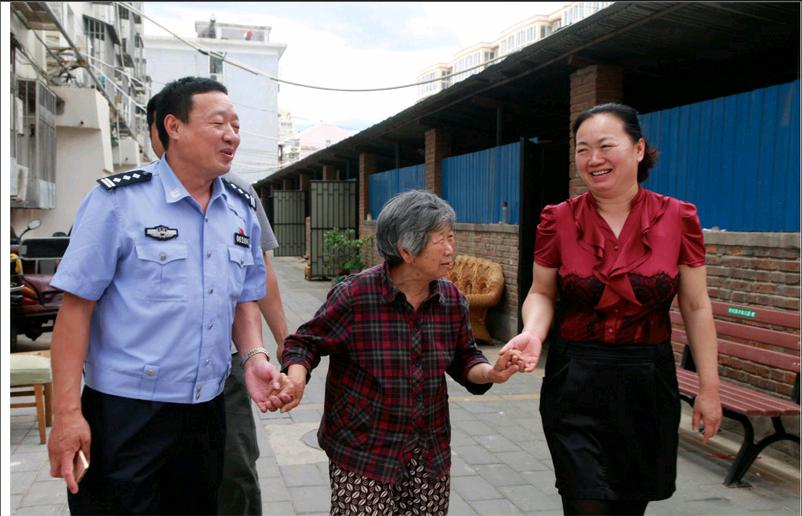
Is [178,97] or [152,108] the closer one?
[178,97]

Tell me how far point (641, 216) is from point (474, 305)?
7083 millimetres

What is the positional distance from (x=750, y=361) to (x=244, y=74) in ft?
88.8

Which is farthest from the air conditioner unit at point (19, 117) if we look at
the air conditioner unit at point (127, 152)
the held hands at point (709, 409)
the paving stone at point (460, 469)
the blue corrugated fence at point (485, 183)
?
the air conditioner unit at point (127, 152)

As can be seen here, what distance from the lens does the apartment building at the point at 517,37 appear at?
23.5 ft

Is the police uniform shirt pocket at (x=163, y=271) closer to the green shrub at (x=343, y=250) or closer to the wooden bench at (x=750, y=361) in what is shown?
the wooden bench at (x=750, y=361)

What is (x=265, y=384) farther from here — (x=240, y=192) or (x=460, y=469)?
(x=460, y=469)

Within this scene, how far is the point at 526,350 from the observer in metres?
2.41

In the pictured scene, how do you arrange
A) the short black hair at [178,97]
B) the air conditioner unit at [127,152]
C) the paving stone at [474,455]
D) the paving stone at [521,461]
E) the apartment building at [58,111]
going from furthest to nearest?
1. the air conditioner unit at [127,152]
2. the apartment building at [58,111]
3. the paving stone at [474,455]
4. the paving stone at [521,461]
5. the short black hair at [178,97]

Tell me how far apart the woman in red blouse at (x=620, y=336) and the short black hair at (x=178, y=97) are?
1.31 metres

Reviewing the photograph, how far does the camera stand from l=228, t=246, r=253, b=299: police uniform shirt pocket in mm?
2402

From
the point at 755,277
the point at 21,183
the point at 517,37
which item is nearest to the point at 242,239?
the point at 755,277

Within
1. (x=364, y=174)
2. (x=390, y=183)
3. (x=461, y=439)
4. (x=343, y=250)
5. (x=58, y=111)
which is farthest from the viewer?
(x=364, y=174)

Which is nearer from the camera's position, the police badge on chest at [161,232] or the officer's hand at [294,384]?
the police badge on chest at [161,232]

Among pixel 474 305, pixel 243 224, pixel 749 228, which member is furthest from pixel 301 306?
pixel 243 224
